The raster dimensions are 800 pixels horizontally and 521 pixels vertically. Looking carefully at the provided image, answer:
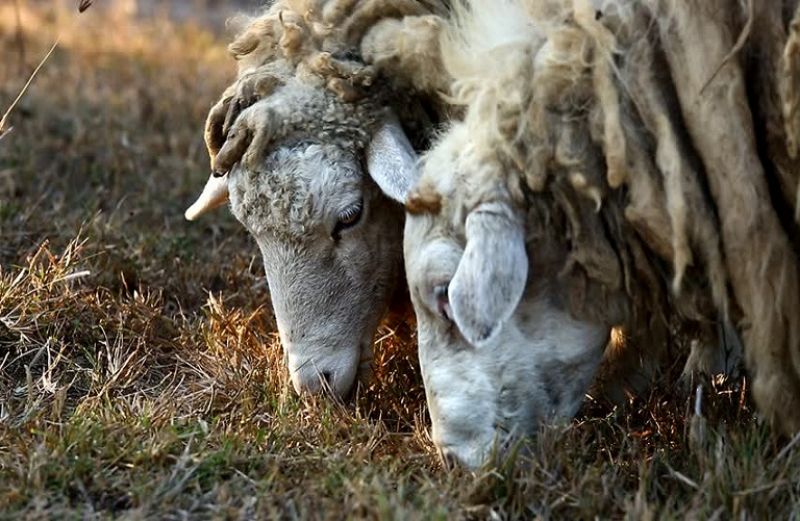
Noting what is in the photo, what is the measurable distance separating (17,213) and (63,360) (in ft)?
3.75

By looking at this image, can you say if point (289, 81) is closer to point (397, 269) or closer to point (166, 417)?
point (397, 269)

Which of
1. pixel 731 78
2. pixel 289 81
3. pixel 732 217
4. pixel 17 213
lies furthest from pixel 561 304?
pixel 17 213

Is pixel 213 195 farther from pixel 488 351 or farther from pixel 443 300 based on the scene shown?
pixel 488 351

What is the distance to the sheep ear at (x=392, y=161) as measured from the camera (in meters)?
3.45

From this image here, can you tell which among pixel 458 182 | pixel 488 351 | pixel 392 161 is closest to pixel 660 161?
pixel 458 182

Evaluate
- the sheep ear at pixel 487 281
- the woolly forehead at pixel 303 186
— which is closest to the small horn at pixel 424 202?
the sheep ear at pixel 487 281

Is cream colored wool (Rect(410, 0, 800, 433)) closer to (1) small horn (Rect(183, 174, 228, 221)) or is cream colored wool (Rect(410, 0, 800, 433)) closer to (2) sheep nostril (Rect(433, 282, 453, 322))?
(2) sheep nostril (Rect(433, 282, 453, 322))

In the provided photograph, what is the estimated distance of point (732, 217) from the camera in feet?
10.0

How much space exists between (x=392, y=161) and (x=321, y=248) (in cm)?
32

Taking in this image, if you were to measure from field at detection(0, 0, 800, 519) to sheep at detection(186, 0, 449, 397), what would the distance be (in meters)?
0.19

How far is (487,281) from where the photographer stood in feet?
9.91

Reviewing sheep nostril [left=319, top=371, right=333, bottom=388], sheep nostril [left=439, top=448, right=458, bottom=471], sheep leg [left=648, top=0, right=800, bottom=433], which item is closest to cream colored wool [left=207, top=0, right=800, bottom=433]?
sheep leg [left=648, top=0, right=800, bottom=433]

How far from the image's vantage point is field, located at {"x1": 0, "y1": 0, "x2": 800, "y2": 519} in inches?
118

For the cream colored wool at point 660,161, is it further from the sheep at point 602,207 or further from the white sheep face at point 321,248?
the white sheep face at point 321,248
